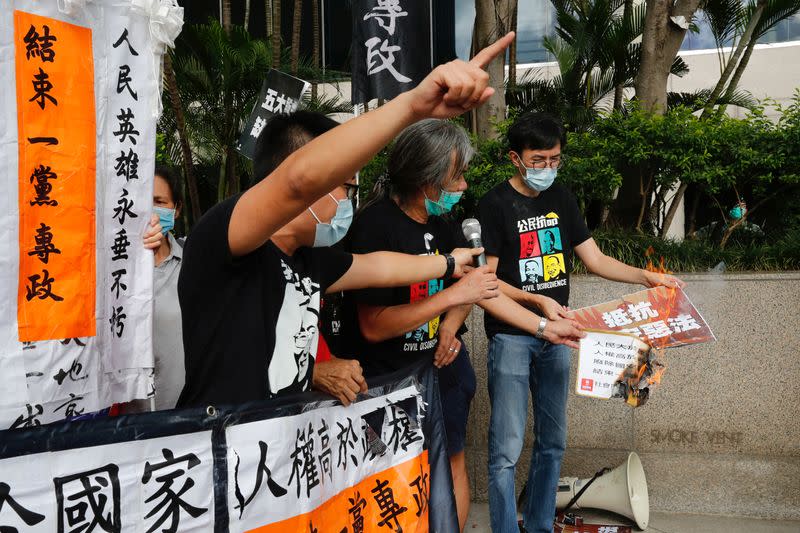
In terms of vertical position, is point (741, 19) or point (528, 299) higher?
point (741, 19)

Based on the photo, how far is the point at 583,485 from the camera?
16.0 ft

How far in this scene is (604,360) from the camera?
3818 mm

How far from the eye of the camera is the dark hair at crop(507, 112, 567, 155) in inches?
163

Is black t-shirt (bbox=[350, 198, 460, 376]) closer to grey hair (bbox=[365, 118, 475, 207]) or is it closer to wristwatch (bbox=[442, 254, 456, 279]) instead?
grey hair (bbox=[365, 118, 475, 207])

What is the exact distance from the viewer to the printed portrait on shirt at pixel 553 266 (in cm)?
415

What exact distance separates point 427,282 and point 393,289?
0.24 metres

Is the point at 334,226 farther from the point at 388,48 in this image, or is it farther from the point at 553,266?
the point at 388,48

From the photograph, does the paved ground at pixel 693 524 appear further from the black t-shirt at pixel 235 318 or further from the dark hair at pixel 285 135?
the dark hair at pixel 285 135

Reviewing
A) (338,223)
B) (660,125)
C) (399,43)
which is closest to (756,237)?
(660,125)

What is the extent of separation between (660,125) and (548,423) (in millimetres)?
2865

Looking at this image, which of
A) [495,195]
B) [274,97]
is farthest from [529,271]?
[274,97]

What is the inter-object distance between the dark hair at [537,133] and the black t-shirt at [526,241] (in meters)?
0.23

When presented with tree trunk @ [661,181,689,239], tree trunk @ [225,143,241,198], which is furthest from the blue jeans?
tree trunk @ [225,143,241,198]

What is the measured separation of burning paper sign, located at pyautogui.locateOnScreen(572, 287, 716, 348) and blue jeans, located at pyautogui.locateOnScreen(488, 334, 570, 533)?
0.40 meters
